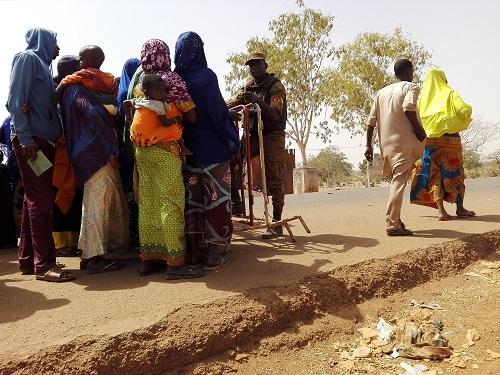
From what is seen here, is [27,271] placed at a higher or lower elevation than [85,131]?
lower

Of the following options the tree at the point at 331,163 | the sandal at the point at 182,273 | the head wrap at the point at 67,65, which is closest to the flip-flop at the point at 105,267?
the sandal at the point at 182,273

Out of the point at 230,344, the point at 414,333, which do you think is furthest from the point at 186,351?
the point at 414,333

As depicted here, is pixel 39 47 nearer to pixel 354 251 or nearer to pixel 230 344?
pixel 230 344

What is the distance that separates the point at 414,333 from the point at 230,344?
1280mm

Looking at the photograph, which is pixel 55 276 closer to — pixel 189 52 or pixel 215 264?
pixel 215 264

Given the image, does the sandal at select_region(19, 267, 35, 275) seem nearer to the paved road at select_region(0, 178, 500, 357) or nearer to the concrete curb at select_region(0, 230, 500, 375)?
the paved road at select_region(0, 178, 500, 357)

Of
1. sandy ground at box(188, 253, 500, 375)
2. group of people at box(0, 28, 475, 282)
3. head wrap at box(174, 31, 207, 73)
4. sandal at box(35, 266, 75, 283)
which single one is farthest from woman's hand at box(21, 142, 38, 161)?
sandy ground at box(188, 253, 500, 375)

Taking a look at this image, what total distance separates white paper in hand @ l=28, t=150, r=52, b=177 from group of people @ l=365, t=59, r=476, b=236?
11.2 feet

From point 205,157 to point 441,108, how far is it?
3641 mm

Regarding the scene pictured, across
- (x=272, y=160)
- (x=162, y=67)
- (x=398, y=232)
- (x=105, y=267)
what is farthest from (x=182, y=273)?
(x=398, y=232)

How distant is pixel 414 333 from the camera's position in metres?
3.13

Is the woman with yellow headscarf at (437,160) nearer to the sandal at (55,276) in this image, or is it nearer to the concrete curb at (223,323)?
the concrete curb at (223,323)

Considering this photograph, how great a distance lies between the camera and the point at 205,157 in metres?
3.73

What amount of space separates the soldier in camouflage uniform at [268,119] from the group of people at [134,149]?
99 cm
